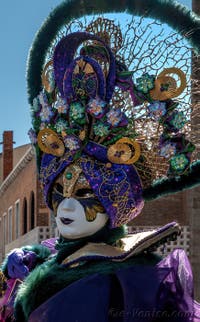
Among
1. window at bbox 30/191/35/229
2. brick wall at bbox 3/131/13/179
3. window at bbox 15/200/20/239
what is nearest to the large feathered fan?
window at bbox 30/191/35/229

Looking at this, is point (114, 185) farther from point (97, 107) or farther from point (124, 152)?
point (97, 107)

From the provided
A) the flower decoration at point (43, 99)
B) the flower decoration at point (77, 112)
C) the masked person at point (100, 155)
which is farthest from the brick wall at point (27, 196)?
the flower decoration at point (77, 112)

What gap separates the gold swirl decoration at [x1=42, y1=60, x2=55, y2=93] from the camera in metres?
3.88

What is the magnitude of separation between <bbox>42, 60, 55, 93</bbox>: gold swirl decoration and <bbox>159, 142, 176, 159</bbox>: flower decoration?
67 centimetres

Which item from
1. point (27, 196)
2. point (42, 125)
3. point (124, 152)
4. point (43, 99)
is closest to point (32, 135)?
point (42, 125)

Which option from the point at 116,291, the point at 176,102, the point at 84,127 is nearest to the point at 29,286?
the point at 116,291

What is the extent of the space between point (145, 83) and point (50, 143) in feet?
1.86

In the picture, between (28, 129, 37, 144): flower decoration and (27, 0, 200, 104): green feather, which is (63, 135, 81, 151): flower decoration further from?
(27, 0, 200, 104): green feather

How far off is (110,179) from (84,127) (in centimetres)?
29

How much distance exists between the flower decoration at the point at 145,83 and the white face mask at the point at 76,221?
64 cm

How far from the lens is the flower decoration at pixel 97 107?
3617 millimetres

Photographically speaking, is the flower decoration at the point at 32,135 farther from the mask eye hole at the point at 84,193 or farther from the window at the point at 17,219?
the window at the point at 17,219

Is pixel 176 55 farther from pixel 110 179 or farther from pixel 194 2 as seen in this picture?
pixel 194 2

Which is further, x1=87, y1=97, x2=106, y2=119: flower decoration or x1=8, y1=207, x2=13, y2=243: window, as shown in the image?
x1=8, y1=207, x2=13, y2=243: window
